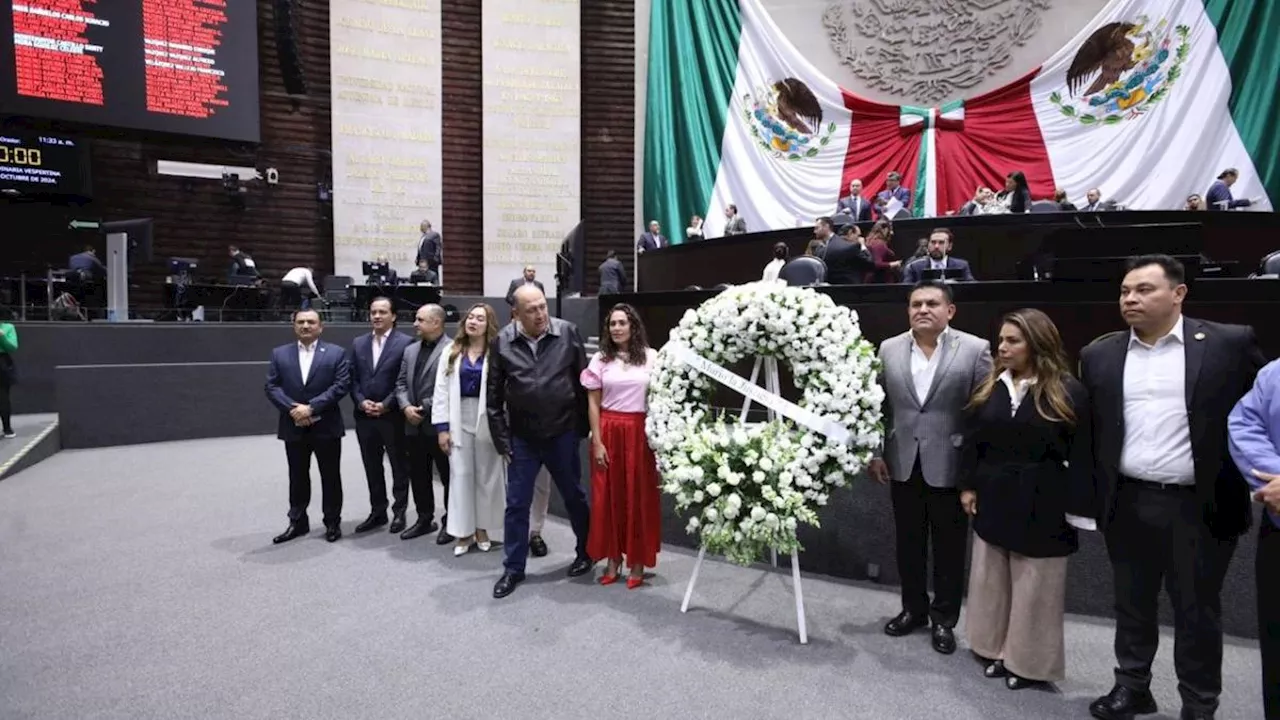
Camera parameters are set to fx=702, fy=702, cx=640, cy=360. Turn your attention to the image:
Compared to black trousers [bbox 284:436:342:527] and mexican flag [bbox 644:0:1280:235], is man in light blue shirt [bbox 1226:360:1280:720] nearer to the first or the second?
black trousers [bbox 284:436:342:527]

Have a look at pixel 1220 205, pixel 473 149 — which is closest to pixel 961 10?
pixel 1220 205

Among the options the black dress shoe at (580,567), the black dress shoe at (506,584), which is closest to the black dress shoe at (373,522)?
the black dress shoe at (506,584)

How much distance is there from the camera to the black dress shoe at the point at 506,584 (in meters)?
3.49

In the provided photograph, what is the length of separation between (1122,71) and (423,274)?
11.1 metres

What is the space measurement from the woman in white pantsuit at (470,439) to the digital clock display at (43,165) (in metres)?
9.58

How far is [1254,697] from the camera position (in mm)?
2500

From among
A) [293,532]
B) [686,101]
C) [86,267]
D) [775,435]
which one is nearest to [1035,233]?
[775,435]

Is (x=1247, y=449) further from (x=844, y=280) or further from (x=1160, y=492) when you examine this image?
(x=844, y=280)

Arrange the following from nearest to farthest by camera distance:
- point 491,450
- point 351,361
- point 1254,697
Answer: point 1254,697 < point 491,450 < point 351,361

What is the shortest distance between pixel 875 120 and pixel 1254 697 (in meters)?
11.0

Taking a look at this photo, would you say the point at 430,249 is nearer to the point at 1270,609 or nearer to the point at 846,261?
the point at 846,261

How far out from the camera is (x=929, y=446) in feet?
9.37

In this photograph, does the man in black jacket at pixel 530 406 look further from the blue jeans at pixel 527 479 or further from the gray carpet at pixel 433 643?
the gray carpet at pixel 433 643

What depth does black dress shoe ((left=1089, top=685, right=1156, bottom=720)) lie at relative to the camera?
92.2 inches
